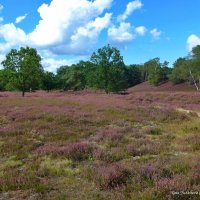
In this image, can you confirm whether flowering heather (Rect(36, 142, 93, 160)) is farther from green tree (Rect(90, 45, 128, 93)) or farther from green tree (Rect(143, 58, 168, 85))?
green tree (Rect(143, 58, 168, 85))

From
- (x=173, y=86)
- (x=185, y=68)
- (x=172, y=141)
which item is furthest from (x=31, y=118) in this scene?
(x=173, y=86)

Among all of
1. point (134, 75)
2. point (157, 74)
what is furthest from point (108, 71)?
point (134, 75)

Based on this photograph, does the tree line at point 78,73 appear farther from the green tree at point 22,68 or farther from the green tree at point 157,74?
the green tree at point 157,74

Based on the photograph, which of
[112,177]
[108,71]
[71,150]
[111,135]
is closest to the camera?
[112,177]

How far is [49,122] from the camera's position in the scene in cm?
2261

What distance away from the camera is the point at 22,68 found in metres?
57.3

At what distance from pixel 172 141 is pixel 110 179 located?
7.27 metres

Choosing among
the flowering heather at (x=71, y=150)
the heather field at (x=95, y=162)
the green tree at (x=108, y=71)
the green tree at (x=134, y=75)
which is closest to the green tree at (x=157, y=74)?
the green tree at (x=134, y=75)

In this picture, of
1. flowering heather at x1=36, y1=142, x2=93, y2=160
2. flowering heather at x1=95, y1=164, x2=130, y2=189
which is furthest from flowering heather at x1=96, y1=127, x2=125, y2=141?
flowering heather at x1=95, y1=164, x2=130, y2=189

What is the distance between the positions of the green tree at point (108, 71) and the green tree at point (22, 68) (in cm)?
1946

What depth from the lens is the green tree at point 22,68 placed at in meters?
57.3

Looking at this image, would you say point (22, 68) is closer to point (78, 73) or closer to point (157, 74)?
point (78, 73)

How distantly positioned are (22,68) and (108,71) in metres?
23.5

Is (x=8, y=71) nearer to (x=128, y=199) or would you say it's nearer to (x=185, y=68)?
(x=128, y=199)
